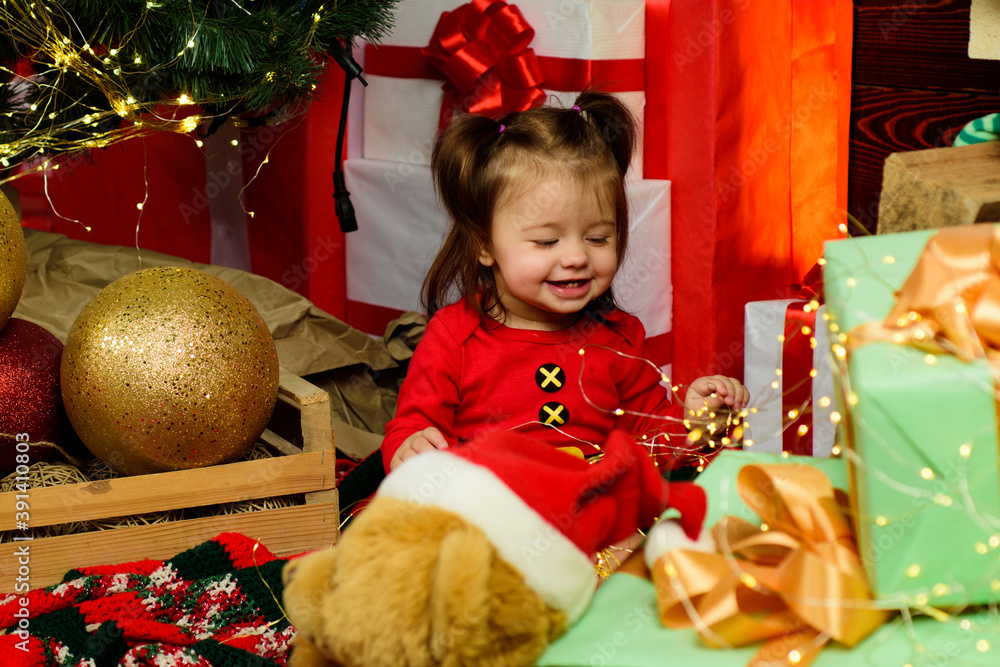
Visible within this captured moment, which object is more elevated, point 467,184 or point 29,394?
point 467,184

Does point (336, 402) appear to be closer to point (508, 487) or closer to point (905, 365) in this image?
point (508, 487)

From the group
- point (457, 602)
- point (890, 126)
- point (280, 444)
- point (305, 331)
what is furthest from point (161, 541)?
point (890, 126)

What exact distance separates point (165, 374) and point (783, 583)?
0.71 metres

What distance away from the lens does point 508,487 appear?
65cm

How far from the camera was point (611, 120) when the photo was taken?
1.29 m

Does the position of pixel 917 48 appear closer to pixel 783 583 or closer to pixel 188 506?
pixel 783 583

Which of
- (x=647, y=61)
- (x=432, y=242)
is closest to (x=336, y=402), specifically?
(x=432, y=242)

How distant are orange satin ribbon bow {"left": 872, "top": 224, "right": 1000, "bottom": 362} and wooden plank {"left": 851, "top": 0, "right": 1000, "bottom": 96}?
0.83 meters

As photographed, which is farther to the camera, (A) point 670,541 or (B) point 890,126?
(B) point 890,126

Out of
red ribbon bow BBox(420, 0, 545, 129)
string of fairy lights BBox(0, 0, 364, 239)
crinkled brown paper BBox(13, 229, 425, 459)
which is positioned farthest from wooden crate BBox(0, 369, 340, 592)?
red ribbon bow BBox(420, 0, 545, 129)

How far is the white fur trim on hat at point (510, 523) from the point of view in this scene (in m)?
0.62

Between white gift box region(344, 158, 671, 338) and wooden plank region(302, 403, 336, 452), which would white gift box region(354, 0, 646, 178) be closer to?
white gift box region(344, 158, 671, 338)

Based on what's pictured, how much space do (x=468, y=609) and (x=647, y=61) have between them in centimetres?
129

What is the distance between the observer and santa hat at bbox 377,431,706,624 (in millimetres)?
630
